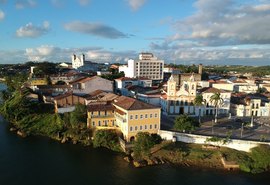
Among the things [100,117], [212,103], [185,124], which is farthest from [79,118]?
[212,103]

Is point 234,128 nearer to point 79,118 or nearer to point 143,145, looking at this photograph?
point 143,145

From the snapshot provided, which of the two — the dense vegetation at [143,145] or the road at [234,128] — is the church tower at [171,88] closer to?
the road at [234,128]

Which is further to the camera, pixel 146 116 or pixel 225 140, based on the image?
pixel 146 116

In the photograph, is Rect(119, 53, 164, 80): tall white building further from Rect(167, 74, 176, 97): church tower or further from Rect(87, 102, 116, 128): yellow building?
Rect(87, 102, 116, 128): yellow building

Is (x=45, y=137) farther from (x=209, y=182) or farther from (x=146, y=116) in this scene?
(x=209, y=182)

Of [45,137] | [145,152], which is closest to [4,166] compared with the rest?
[45,137]

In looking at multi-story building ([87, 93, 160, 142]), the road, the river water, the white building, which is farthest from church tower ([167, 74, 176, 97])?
the river water
